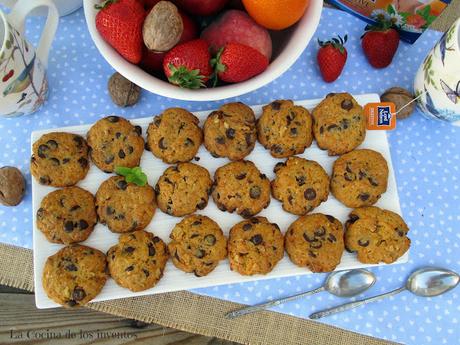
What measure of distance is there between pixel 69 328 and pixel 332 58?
816mm

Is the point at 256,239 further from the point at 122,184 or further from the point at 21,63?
the point at 21,63

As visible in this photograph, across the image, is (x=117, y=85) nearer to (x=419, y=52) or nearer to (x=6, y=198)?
(x=6, y=198)

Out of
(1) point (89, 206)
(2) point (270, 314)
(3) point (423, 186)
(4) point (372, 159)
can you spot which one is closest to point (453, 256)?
(3) point (423, 186)

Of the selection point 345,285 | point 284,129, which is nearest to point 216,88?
point 284,129

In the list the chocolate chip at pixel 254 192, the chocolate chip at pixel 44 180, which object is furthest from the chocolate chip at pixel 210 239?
the chocolate chip at pixel 44 180

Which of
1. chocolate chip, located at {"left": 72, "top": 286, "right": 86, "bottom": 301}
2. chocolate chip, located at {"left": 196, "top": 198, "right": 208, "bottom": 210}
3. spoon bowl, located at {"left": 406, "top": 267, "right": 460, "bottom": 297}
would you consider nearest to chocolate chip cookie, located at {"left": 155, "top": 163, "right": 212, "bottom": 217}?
chocolate chip, located at {"left": 196, "top": 198, "right": 208, "bottom": 210}

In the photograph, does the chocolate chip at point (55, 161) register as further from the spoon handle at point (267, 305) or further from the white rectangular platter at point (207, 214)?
the spoon handle at point (267, 305)

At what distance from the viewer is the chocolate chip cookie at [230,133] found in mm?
874

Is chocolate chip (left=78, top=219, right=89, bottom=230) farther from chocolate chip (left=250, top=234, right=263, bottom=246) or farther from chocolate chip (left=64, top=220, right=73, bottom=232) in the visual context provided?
chocolate chip (left=250, top=234, right=263, bottom=246)

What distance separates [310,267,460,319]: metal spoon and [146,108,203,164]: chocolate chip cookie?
0.42 metres

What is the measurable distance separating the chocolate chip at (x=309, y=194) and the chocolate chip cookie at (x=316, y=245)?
41 millimetres

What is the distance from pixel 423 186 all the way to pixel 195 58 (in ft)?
1.85

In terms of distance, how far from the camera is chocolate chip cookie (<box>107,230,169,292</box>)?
2.69 ft

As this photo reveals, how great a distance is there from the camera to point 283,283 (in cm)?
94
